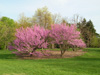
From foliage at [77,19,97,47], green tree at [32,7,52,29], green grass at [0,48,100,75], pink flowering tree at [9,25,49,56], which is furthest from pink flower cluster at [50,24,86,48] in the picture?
green tree at [32,7,52,29]

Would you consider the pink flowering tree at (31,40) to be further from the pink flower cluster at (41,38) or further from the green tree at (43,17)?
the green tree at (43,17)

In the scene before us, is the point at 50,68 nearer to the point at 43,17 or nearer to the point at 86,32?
the point at 43,17

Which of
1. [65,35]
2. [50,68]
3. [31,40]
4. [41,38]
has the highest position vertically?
[65,35]

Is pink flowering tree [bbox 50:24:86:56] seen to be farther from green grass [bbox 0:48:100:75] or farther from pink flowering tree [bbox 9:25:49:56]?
green grass [bbox 0:48:100:75]

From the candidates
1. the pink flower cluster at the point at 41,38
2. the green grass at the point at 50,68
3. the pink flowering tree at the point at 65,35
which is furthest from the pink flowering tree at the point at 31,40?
the green grass at the point at 50,68

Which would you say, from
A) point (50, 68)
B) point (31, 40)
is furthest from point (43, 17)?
point (50, 68)

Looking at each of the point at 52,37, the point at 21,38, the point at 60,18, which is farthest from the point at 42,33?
the point at 60,18

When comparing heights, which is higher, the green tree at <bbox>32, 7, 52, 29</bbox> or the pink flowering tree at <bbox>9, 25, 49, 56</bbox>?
the green tree at <bbox>32, 7, 52, 29</bbox>

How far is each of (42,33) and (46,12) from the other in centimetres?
1800

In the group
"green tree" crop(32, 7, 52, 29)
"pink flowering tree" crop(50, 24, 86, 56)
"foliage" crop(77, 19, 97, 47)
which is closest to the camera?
"pink flowering tree" crop(50, 24, 86, 56)

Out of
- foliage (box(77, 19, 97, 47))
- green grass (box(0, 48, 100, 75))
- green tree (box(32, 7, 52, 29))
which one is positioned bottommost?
green grass (box(0, 48, 100, 75))

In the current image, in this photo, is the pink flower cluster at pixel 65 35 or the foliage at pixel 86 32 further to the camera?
the foliage at pixel 86 32

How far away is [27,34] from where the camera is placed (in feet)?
58.2

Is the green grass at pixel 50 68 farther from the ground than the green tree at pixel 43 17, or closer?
closer
